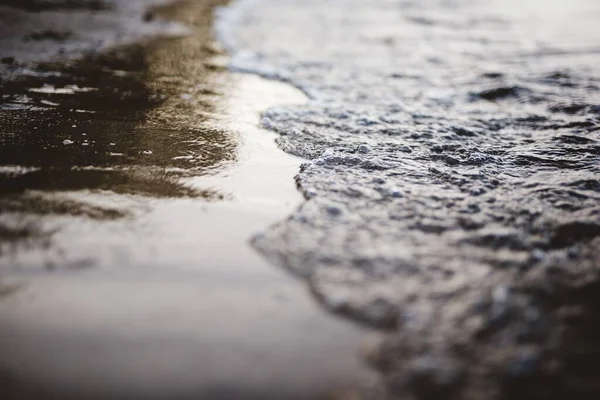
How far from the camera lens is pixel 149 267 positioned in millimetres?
1809

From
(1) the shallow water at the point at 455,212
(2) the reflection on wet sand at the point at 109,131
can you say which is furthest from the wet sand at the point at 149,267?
(1) the shallow water at the point at 455,212

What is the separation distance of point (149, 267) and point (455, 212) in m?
1.52

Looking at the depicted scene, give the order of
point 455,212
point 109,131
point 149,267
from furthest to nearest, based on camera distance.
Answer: point 109,131 < point 455,212 < point 149,267

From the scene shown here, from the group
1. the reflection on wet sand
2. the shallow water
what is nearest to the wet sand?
the reflection on wet sand

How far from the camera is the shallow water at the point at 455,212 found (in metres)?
1.49

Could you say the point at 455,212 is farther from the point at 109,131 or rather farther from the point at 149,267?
the point at 109,131

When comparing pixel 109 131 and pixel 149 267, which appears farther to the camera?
pixel 109 131

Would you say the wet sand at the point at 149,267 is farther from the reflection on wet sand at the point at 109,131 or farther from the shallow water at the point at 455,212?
the shallow water at the point at 455,212

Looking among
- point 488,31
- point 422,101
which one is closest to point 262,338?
point 422,101

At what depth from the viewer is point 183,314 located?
161 cm

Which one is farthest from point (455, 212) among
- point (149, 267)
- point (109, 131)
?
point (109, 131)

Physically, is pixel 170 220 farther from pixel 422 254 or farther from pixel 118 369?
pixel 422 254

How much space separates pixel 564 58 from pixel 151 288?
5.37m

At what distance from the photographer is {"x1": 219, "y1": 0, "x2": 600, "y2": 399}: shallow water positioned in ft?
4.90
